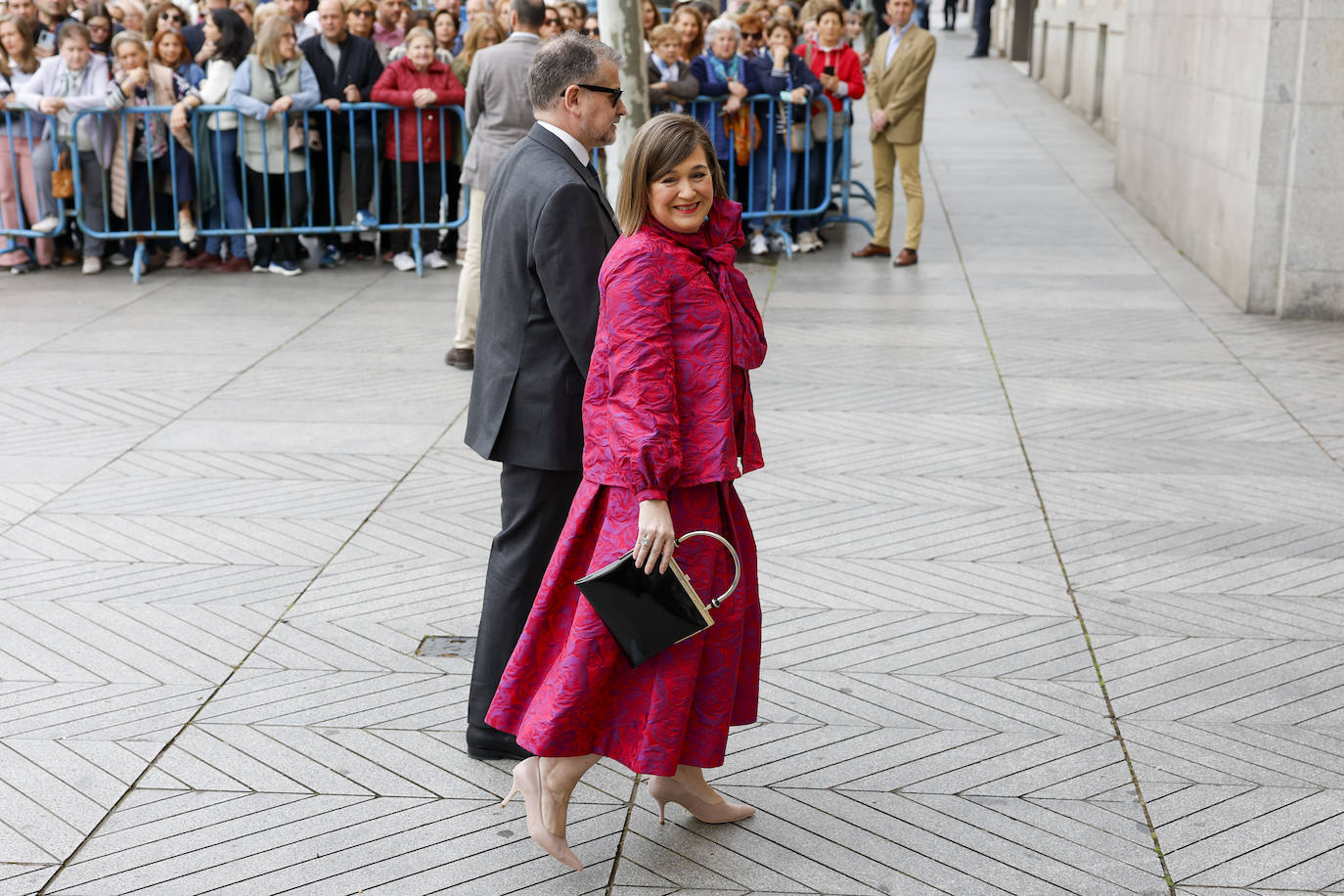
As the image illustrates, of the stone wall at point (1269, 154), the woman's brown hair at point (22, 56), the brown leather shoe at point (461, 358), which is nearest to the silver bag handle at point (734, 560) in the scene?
the brown leather shoe at point (461, 358)

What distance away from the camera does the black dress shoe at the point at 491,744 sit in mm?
4105

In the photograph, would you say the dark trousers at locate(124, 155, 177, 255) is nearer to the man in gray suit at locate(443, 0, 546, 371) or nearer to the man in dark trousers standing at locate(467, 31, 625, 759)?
the man in gray suit at locate(443, 0, 546, 371)

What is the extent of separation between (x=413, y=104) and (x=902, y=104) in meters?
3.58

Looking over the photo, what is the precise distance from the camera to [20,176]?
37.2ft

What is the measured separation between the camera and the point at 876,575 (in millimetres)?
5434

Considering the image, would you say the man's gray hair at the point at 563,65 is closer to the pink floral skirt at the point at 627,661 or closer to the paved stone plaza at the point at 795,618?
the pink floral skirt at the point at 627,661

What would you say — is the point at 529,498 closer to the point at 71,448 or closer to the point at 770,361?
the point at 71,448

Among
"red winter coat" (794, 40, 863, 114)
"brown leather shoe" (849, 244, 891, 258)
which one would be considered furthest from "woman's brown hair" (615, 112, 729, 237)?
"red winter coat" (794, 40, 863, 114)

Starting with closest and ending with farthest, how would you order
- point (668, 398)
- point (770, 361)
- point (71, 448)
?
point (668, 398), point (71, 448), point (770, 361)

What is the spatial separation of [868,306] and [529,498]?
6412mm


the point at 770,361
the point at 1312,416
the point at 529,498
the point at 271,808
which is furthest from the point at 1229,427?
the point at 271,808

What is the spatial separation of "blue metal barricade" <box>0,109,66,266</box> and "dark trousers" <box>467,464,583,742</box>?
27.7 feet

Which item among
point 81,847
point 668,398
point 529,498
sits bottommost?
point 81,847

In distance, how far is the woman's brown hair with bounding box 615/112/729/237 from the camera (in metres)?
3.36
